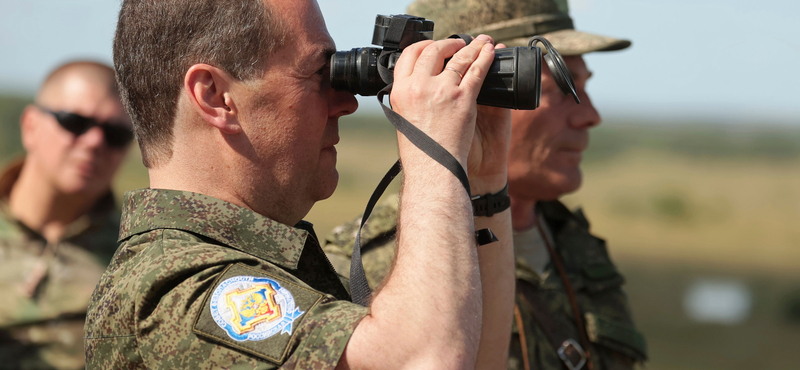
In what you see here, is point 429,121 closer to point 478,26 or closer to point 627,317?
point 478,26

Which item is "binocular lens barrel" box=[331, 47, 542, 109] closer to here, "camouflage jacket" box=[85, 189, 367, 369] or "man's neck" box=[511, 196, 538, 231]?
"camouflage jacket" box=[85, 189, 367, 369]

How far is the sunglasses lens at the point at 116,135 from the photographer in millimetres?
4098

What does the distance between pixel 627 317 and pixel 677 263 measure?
67.8 feet

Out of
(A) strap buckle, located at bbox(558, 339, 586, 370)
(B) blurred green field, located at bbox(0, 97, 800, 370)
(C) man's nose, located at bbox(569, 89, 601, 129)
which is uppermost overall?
(C) man's nose, located at bbox(569, 89, 601, 129)

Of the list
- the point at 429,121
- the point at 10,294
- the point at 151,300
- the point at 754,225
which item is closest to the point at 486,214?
the point at 429,121

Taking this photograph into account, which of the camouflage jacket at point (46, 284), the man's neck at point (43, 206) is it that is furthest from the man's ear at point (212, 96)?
the man's neck at point (43, 206)

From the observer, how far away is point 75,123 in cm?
410

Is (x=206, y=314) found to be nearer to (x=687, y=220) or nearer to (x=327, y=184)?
(x=327, y=184)

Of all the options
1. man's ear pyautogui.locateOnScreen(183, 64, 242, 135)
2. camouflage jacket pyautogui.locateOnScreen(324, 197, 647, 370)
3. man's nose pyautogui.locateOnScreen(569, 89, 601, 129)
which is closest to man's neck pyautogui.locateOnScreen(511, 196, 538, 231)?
camouflage jacket pyautogui.locateOnScreen(324, 197, 647, 370)

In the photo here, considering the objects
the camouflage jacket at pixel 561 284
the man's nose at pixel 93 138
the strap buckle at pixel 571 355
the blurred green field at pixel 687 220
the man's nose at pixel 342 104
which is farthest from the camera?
the blurred green field at pixel 687 220

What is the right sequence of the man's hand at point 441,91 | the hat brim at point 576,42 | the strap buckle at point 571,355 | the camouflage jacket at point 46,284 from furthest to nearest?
1. the camouflage jacket at point 46,284
2. the hat brim at point 576,42
3. the strap buckle at point 571,355
4. the man's hand at point 441,91

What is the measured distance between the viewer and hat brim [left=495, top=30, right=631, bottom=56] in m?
A: 3.04

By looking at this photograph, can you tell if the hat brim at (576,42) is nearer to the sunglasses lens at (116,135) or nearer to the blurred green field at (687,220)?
the blurred green field at (687,220)

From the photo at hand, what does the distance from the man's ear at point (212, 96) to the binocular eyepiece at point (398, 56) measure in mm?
244
